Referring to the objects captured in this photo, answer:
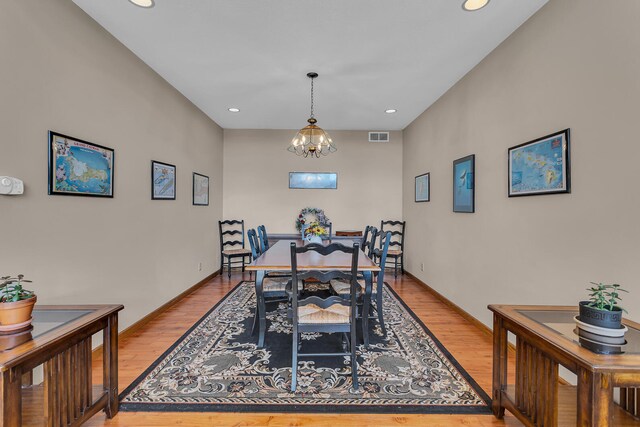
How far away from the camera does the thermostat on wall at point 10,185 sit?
1.67 meters

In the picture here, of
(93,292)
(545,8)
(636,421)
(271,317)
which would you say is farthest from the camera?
(271,317)

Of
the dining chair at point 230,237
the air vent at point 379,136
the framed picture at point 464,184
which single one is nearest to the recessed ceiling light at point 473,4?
the framed picture at point 464,184

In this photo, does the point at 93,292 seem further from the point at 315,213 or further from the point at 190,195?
the point at 315,213

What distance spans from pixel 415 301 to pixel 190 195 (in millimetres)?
3461

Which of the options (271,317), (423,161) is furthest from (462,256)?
(271,317)

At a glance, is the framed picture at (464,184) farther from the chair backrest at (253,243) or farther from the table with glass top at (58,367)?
the table with glass top at (58,367)

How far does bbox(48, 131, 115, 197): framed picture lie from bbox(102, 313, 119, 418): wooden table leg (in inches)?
42.9

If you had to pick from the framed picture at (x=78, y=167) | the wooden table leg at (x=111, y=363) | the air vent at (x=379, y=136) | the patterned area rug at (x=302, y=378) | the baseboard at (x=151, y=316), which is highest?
the air vent at (x=379, y=136)

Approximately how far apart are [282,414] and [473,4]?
10.0 ft

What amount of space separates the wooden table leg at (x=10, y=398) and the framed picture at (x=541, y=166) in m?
3.02

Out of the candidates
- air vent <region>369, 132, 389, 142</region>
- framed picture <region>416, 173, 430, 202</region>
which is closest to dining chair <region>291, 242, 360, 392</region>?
framed picture <region>416, 173, 430, 202</region>

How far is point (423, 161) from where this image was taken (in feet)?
15.0

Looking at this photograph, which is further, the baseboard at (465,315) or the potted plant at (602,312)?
the baseboard at (465,315)

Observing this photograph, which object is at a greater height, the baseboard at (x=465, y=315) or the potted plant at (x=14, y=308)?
Result: the potted plant at (x=14, y=308)
